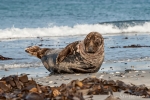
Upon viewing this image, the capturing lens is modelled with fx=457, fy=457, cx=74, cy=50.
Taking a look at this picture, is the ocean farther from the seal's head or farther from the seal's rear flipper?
the seal's head

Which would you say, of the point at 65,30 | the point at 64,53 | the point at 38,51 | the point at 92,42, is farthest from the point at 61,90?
the point at 65,30

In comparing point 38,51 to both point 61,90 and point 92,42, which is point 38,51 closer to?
point 92,42

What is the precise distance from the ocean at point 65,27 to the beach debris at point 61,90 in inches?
180

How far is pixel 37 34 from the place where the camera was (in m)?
23.9

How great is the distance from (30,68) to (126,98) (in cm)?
494

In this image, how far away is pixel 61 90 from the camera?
17.3 ft

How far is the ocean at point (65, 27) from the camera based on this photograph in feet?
42.2

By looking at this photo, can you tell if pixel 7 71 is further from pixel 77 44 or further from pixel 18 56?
pixel 18 56

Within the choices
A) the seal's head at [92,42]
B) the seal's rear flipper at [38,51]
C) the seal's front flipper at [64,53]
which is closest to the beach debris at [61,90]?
the seal's head at [92,42]

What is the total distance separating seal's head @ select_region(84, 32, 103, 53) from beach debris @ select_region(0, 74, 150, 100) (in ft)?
7.87

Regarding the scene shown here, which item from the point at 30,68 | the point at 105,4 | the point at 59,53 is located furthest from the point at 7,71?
the point at 105,4

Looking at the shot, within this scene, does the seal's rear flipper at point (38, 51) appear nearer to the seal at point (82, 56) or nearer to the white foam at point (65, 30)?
the seal at point (82, 56)

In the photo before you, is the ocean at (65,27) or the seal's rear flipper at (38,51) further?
the ocean at (65,27)

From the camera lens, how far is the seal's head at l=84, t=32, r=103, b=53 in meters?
8.39
